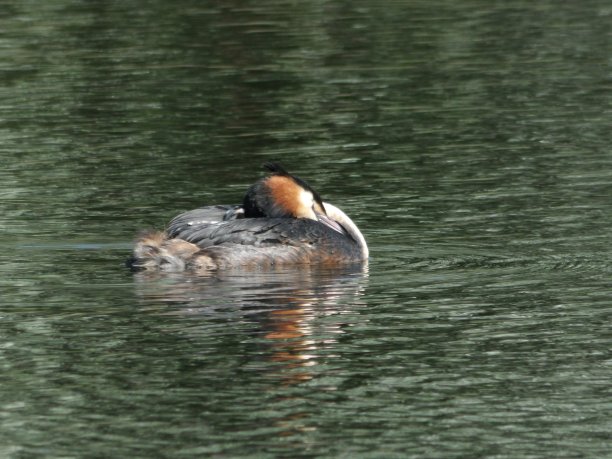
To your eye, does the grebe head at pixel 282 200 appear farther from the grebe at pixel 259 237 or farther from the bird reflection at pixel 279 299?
the bird reflection at pixel 279 299

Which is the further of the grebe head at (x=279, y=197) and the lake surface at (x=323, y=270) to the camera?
the grebe head at (x=279, y=197)

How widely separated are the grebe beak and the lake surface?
1.25 ft

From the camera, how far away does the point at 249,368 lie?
10727mm

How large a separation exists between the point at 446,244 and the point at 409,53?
13280 mm

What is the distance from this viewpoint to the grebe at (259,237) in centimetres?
1392

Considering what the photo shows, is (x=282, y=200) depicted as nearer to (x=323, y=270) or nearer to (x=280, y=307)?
(x=323, y=270)

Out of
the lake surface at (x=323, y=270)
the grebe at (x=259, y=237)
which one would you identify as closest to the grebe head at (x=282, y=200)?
the grebe at (x=259, y=237)

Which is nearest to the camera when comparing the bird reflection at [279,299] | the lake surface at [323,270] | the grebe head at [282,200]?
the lake surface at [323,270]

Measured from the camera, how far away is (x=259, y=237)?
14.1 metres

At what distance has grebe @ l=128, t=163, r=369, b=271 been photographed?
13.9 metres

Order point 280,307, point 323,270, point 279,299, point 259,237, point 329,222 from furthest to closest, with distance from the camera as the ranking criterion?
point 329,222
point 323,270
point 259,237
point 279,299
point 280,307

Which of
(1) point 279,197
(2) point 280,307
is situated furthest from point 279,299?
(1) point 279,197

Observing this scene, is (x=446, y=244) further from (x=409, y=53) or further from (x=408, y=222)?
(x=409, y=53)

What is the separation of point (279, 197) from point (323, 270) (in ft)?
2.37
